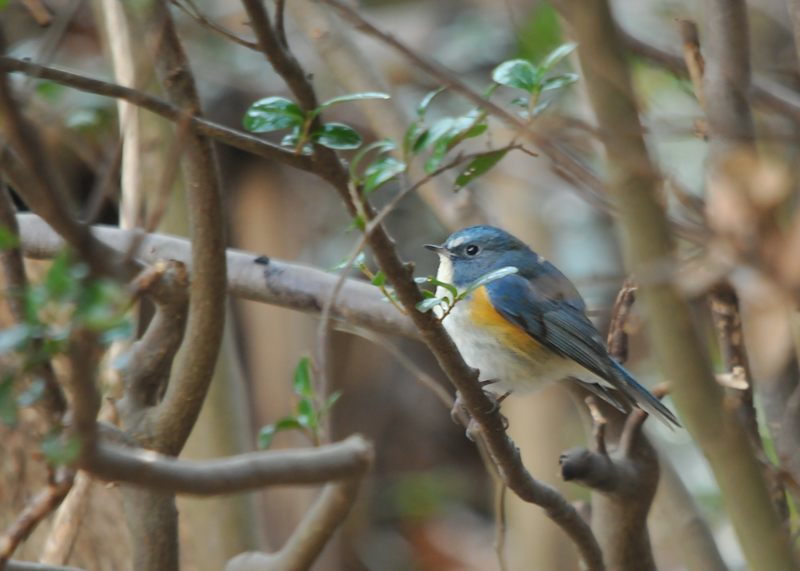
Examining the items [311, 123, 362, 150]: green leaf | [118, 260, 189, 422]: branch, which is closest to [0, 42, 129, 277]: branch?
[311, 123, 362, 150]: green leaf

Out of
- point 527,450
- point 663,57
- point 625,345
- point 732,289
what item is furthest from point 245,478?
point 527,450

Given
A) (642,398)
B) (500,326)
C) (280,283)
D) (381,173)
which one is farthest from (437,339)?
(500,326)

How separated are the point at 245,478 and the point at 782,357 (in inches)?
49.3

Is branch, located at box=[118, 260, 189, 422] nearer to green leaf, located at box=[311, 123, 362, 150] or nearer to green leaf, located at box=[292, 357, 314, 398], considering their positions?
green leaf, located at box=[292, 357, 314, 398]

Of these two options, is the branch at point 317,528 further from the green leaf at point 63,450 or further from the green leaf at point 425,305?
the green leaf at point 63,450

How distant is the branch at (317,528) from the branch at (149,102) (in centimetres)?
47

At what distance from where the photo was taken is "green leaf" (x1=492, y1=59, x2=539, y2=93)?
1801 mm

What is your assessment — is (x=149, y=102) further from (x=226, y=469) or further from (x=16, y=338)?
(x=226, y=469)

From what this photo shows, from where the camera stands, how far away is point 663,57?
7.79 ft

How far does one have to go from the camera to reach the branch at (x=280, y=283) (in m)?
2.35

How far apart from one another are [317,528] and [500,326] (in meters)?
→ 1.37

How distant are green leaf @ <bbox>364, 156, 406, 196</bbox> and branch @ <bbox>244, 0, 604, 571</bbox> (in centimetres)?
5

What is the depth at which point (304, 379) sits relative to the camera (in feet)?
7.01

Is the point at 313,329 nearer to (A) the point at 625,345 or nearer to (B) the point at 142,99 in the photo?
(A) the point at 625,345
